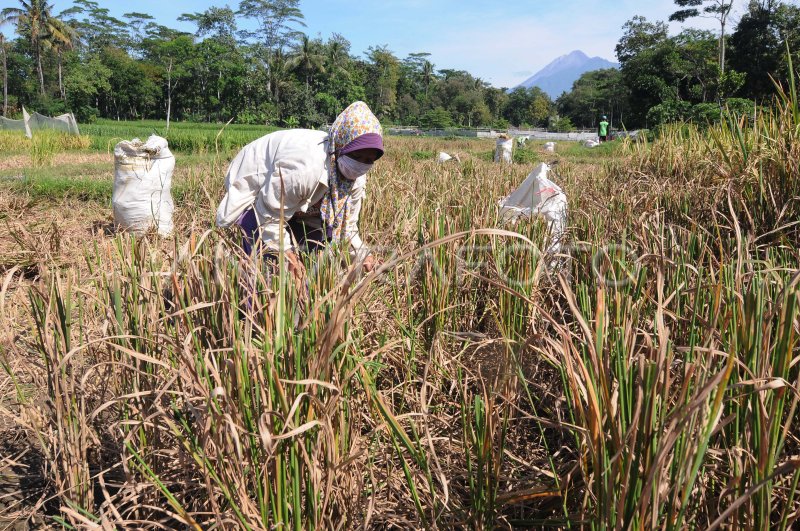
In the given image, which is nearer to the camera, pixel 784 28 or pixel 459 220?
pixel 459 220

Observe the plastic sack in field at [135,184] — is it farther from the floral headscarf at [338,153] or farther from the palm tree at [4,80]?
the palm tree at [4,80]

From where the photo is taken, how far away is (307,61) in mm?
48344

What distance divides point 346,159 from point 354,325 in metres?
0.95

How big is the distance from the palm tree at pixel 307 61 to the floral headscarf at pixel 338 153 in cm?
4783

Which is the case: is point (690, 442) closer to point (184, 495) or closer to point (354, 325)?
point (354, 325)

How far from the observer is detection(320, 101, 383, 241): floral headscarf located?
91.4 inches

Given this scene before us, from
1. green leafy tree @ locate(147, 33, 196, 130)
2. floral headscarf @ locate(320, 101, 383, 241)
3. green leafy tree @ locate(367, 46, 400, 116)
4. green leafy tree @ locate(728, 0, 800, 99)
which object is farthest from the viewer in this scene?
green leafy tree @ locate(367, 46, 400, 116)

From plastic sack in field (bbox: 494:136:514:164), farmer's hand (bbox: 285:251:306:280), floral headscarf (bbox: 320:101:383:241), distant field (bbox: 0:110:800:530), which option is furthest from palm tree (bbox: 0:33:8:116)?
farmer's hand (bbox: 285:251:306:280)

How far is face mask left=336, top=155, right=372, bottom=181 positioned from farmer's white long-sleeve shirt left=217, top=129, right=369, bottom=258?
8cm

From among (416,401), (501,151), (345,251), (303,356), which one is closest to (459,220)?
(345,251)

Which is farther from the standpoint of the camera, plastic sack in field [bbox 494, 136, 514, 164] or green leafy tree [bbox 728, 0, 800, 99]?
green leafy tree [bbox 728, 0, 800, 99]

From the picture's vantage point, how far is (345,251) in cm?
184

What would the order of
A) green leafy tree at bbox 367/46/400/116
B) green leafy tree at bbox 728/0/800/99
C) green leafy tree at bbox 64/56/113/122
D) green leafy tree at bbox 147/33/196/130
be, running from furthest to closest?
green leafy tree at bbox 367/46/400/116 → green leafy tree at bbox 147/33/196/130 → green leafy tree at bbox 64/56/113/122 → green leafy tree at bbox 728/0/800/99

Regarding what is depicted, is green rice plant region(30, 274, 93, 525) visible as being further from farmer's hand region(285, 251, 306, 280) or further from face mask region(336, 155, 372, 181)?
face mask region(336, 155, 372, 181)
